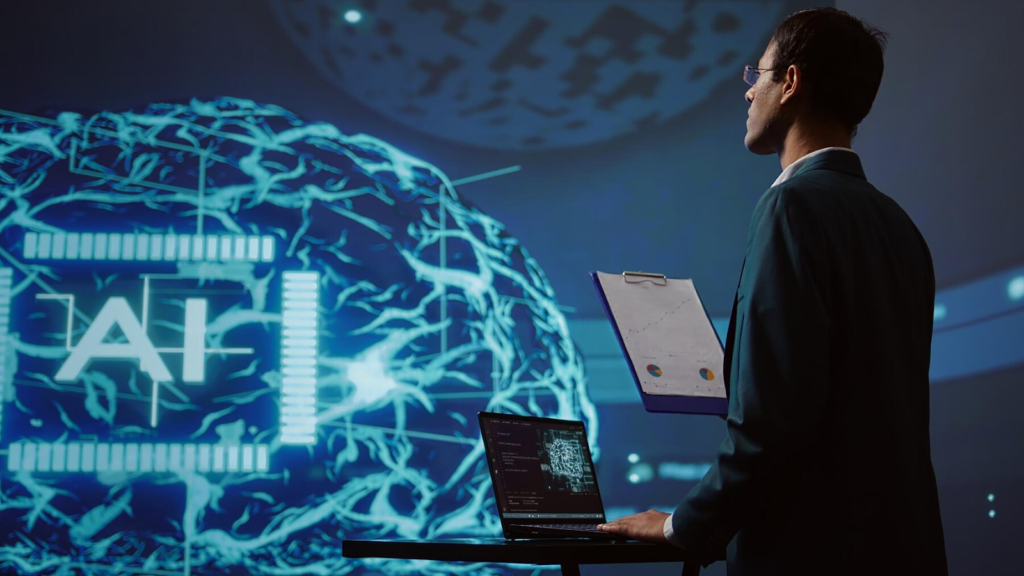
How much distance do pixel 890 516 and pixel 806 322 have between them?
30 centimetres

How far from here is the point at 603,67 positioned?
3812 mm

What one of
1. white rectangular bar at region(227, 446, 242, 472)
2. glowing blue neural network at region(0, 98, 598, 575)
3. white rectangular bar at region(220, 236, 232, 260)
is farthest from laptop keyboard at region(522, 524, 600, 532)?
white rectangular bar at region(220, 236, 232, 260)

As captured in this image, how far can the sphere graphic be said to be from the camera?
364 centimetres

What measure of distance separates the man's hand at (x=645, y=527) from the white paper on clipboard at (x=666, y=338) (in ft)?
2.05

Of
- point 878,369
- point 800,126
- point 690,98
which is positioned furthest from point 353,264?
point 878,369

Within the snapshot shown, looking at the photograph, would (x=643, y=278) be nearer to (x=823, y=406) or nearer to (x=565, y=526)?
(x=565, y=526)

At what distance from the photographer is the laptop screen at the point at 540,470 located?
197 cm

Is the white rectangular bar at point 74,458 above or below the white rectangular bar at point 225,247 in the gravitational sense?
below

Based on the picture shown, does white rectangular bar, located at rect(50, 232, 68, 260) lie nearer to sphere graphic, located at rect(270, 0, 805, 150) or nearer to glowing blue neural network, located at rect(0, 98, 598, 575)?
glowing blue neural network, located at rect(0, 98, 598, 575)

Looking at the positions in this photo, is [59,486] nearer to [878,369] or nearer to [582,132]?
[582,132]

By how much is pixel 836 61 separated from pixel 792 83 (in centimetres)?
8
